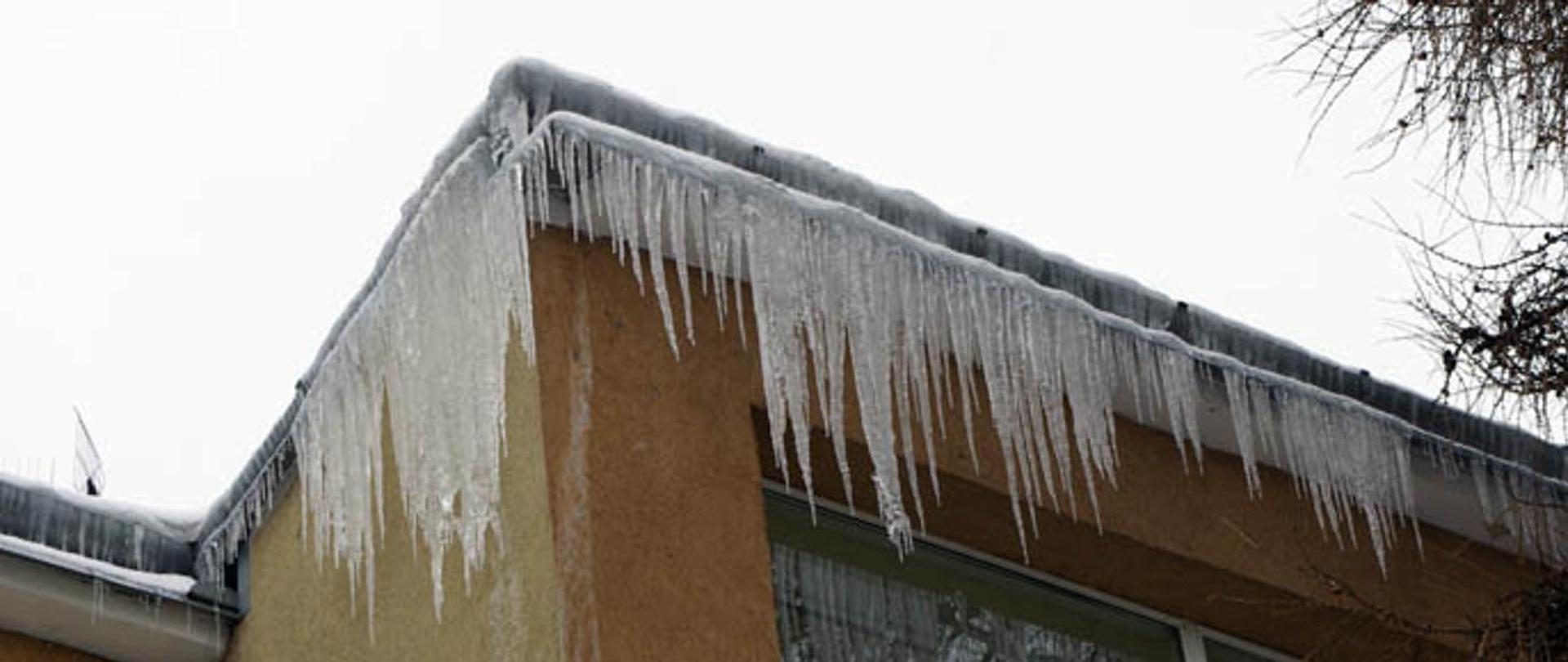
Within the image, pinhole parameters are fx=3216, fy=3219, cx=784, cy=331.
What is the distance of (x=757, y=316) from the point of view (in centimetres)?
621

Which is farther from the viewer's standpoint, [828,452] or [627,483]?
[828,452]

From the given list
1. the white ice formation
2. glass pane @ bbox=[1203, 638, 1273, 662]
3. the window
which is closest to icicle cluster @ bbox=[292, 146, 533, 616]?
the white ice formation

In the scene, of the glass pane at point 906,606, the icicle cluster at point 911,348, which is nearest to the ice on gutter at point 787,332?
the icicle cluster at point 911,348

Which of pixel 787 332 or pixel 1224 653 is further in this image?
pixel 1224 653

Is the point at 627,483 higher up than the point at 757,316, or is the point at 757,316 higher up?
the point at 757,316

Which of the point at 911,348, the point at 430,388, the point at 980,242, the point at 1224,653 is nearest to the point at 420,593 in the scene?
the point at 430,388

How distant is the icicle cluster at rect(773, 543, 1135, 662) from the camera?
6184mm

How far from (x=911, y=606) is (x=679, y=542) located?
28.2 inches

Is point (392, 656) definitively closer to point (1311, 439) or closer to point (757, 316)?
point (757, 316)

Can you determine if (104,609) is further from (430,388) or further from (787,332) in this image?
(787,332)

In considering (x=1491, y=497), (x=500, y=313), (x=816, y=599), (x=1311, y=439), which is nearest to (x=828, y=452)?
(x=816, y=599)

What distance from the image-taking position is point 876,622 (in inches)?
248

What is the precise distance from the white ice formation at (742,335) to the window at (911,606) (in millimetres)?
118

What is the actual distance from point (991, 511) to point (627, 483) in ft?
3.30
